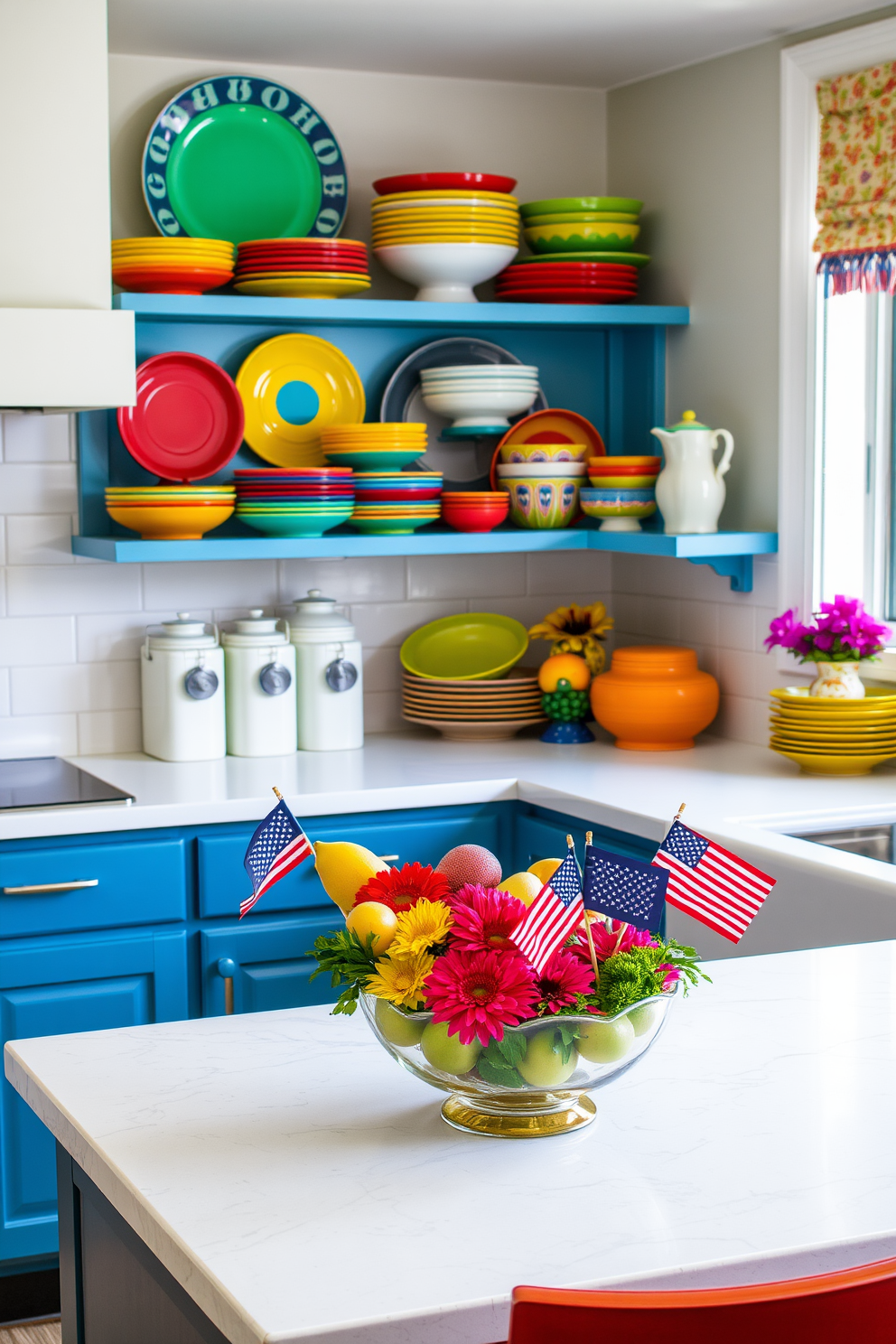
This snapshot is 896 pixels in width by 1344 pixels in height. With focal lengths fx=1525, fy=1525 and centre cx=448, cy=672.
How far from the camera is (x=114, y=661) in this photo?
3.31 m

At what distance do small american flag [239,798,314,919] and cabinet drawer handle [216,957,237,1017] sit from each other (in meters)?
1.53

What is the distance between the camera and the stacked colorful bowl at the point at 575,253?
3.37m

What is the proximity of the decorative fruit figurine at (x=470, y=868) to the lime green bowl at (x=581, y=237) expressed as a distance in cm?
235

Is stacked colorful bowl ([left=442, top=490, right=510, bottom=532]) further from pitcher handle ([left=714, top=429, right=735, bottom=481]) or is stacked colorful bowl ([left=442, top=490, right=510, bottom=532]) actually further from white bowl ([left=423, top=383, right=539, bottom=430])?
pitcher handle ([left=714, top=429, right=735, bottom=481])

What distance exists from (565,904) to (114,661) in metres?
2.28

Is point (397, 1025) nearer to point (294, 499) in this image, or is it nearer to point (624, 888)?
point (624, 888)

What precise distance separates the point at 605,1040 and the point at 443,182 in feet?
8.04

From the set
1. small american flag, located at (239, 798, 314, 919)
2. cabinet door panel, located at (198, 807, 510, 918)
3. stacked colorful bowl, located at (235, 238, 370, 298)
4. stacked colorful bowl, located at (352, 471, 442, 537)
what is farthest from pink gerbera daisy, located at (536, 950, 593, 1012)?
stacked colorful bowl, located at (235, 238, 370, 298)

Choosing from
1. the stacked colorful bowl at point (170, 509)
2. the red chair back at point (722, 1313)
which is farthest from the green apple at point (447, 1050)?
the stacked colorful bowl at point (170, 509)

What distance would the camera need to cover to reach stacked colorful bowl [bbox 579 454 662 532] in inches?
129

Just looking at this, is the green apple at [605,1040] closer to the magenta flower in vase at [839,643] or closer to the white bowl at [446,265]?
the magenta flower in vase at [839,643]

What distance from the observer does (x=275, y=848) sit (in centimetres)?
134

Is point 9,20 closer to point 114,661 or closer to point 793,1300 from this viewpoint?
point 114,661

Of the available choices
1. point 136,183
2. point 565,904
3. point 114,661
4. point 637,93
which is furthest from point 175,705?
point 565,904
